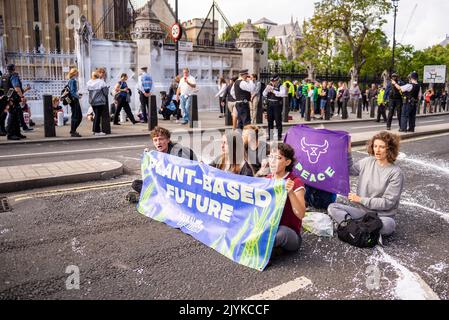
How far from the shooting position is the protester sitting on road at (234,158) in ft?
16.9

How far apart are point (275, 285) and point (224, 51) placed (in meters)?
20.4

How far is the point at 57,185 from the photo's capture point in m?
6.59

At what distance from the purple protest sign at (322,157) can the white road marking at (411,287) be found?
66.3 inches

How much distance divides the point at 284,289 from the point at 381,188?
1.96m

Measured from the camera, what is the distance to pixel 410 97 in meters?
13.3

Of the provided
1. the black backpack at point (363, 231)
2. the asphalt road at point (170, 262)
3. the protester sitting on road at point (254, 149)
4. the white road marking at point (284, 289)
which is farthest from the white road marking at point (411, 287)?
the protester sitting on road at point (254, 149)

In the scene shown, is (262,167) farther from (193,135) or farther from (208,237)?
(193,135)

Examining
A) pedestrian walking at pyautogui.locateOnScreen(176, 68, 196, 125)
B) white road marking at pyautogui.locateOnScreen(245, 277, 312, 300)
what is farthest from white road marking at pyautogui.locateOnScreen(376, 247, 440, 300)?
pedestrian walking at pyautogui.locateOnScreen(176, 68, 196, 125)

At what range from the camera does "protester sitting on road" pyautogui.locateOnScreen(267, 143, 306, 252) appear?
3924 mm

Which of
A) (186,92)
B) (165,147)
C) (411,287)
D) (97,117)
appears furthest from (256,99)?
(411,287)

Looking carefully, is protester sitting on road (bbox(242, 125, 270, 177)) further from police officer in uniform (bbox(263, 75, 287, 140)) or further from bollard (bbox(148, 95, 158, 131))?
bollard (bbox(148, 95, 158, 131))

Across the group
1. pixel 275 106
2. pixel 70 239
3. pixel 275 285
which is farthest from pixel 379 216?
pixel 275 106

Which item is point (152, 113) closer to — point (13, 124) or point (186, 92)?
point (186, 92)

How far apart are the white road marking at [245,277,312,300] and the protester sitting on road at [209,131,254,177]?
71.8 inches
